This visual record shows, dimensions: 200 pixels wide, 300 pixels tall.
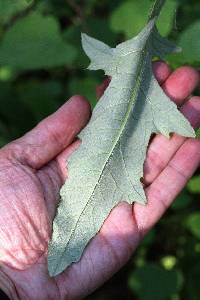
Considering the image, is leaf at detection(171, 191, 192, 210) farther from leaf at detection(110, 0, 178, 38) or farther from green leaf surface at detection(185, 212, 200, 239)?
leaf at detection(110, 0, 178, 38)

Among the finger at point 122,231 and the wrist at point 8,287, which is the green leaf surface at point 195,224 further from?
the wrist at point 8,287

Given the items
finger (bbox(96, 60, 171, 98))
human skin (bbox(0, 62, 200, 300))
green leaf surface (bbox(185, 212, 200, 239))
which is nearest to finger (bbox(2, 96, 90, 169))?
human skin (bbox(0, 62, 200, 300))

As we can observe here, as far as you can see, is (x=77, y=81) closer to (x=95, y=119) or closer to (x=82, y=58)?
(x=82, y=58)

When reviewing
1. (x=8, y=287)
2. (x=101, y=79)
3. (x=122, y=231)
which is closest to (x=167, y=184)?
(x=122, y=231)

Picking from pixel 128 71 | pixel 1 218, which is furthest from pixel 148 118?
pixel 1 218

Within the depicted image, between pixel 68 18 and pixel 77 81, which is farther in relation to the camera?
pixel 68 18
